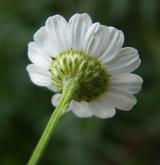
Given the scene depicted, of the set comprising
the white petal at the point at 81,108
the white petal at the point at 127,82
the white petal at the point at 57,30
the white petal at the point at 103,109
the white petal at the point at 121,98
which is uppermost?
the white petal at the point at 57,30

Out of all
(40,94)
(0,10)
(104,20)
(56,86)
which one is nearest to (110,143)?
(40,94)

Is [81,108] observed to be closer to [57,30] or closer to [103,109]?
[103,109]

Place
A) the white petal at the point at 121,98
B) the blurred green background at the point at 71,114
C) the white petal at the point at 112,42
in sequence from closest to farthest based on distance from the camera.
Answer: the white petal at the point at 112,42 < the white petal at the point at 121,98 < the blurred green background at the point at 71,114

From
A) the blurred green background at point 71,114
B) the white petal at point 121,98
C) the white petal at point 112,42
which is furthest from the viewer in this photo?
the blurred green background at point 71,114

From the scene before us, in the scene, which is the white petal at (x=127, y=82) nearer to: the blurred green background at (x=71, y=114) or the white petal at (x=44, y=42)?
the white petal at (x=44, y=42)

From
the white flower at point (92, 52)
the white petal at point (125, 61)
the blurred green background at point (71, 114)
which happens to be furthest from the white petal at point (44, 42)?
the blurred green background at point (71, 114)

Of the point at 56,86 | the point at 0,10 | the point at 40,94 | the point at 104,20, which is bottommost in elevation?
the point at 56,86

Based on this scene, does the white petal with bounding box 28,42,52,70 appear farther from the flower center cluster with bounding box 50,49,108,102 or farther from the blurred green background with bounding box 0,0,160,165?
the blurred green background with bounding box 0,0,160,165

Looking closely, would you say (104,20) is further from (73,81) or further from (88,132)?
(73,81)

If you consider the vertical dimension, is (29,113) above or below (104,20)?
below
